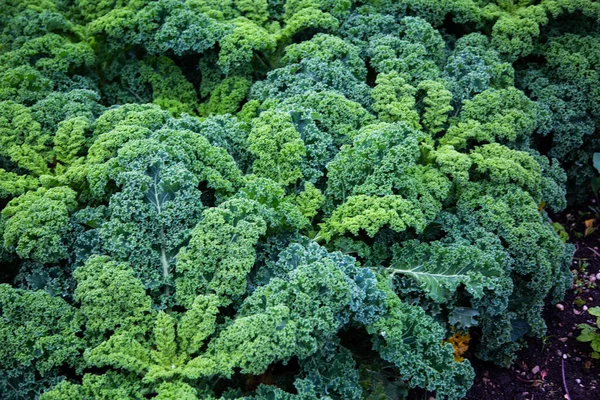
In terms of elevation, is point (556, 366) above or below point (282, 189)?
below

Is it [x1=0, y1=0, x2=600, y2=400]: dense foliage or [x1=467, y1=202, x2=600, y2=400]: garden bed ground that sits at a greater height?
[x1=0, y1=0, x2=600, y2=400]: dense foliage

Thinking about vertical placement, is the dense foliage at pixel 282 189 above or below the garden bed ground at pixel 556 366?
above

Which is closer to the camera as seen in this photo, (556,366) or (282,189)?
(282,189)

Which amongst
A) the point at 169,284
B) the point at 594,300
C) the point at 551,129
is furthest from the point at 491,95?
the point at 169,284

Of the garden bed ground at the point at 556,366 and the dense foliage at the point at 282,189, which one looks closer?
the dense foliage at the point at 282,189
